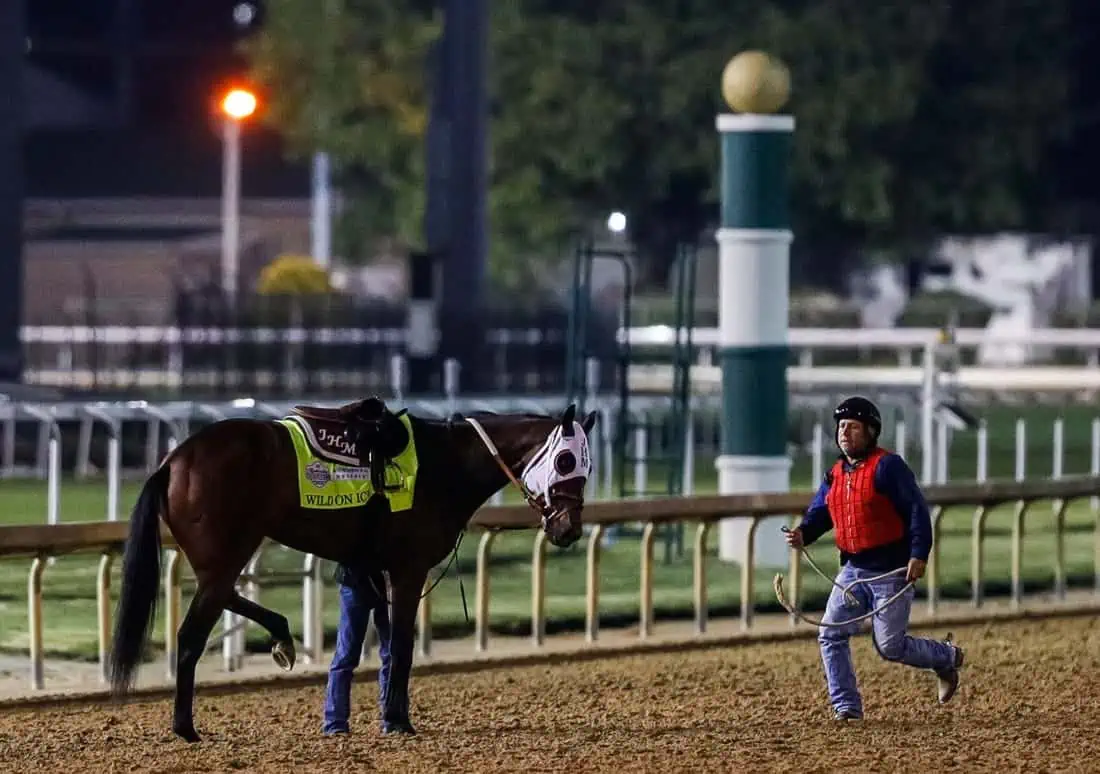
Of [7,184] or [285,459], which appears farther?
[7,184]

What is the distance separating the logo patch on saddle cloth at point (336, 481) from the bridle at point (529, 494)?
283 mm

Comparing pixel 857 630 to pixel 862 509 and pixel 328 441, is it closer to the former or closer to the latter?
Result: pixel 862 509

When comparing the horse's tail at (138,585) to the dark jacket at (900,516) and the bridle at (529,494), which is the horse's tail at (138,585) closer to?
the bridle at (529,494)

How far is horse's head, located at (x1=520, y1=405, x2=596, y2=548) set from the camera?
27.9ft

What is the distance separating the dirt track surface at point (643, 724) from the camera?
26.3ft

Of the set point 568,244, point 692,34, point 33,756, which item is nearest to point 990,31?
point 692,34

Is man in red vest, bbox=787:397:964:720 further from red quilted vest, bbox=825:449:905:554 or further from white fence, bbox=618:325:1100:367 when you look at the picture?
white fence, bbox=618:325:1100:367

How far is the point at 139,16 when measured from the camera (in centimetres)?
5422

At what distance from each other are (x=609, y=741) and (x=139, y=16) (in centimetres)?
4728

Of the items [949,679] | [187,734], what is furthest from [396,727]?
[949,679]

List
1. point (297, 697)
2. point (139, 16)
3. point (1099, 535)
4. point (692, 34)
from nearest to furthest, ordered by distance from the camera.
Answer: point (297, 697)
point (1099, 535)
point (692, 34)
point (139, 16)

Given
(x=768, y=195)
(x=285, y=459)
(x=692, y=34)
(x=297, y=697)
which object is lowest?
(x=297, y=697)

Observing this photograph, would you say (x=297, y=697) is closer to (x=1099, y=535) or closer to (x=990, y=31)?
(x=1099, y=535)

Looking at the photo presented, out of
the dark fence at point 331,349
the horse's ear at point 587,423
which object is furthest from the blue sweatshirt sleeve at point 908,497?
the dark fence at point 331,349
